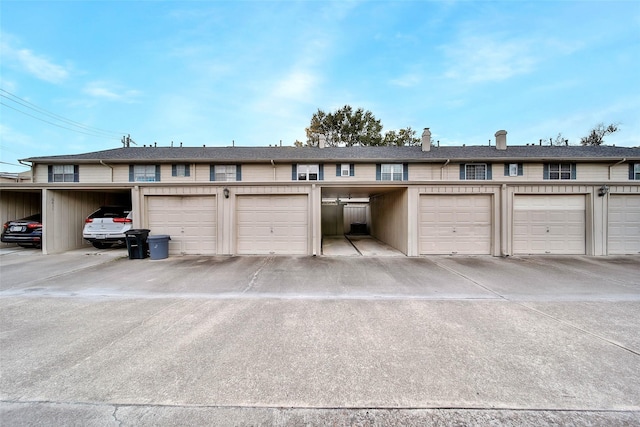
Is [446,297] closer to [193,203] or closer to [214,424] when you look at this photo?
[214,424]

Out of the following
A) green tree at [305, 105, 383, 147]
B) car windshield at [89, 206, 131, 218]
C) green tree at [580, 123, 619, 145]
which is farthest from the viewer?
green tree at [305, 105, 383, 147]

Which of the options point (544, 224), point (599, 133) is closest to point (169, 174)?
point (544, 224)

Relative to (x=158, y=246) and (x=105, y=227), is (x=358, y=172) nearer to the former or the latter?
(x=158, y=246)

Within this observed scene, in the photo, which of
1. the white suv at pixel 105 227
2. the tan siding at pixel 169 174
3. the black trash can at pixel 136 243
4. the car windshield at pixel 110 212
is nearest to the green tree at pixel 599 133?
the tan siding at pixel 169 174

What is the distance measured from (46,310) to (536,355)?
22.1ft

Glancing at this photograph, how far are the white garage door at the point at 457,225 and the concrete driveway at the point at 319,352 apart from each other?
3155 mm

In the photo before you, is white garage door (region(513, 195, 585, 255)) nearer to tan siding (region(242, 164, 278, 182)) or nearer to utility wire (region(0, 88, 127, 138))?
tan siding (region(242, 164, 278, 182))

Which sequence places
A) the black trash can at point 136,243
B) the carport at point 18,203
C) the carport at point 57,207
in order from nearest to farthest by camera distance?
the black trash can at point 136,243, the carport at point 57,207, the carport at point 18,203

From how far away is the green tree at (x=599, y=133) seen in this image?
75.6ft

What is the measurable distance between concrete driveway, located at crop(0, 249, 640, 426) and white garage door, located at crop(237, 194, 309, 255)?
330 centimetres

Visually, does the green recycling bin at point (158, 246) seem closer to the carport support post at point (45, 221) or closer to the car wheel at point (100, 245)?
the car wheel at point (100, 245)

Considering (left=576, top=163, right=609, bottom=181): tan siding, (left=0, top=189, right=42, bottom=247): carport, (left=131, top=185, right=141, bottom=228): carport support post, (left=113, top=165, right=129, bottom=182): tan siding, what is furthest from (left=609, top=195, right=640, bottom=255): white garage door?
(left=0, top=189, right=42, bottom=247): carport

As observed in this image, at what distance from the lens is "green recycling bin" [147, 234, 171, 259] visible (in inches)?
302

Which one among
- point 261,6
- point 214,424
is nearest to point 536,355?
point 214,424
